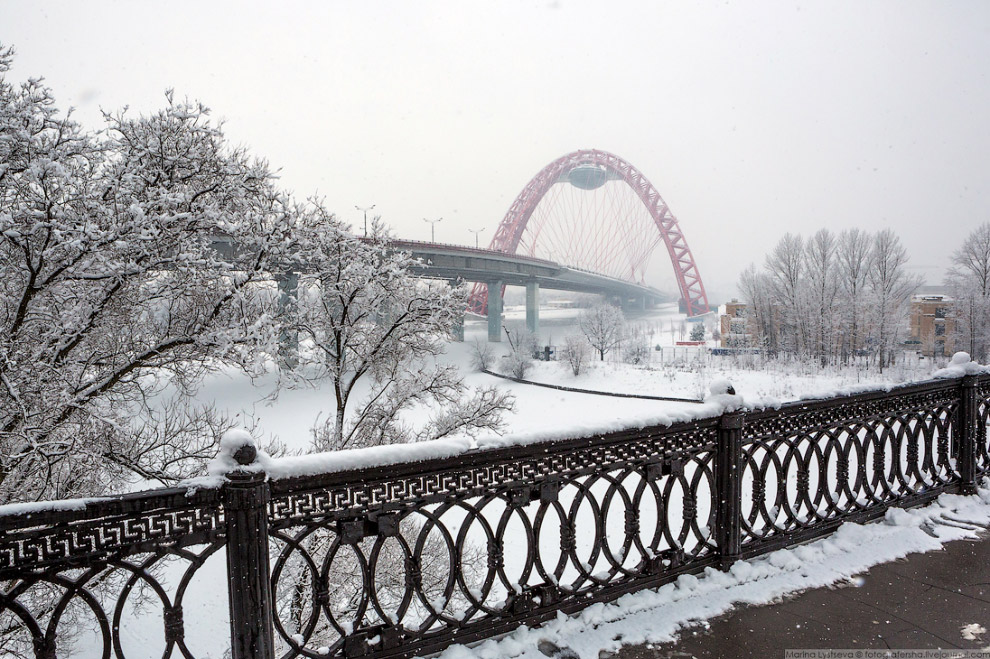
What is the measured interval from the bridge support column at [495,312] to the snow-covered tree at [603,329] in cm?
759

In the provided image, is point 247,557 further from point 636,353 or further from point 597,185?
point 597,185

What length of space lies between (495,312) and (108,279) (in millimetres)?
41018

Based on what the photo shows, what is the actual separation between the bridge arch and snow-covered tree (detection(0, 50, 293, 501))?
2431 inches

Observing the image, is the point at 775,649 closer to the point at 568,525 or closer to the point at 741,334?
the point at 568,525

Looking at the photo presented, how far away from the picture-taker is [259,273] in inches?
390

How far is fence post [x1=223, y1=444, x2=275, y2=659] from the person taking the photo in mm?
2125

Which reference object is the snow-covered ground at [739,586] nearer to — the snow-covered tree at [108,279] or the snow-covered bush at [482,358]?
the snow-covered tree at [108,279]

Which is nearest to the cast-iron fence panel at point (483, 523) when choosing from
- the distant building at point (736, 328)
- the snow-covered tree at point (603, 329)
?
the snow-covered tree at point (603, 329)

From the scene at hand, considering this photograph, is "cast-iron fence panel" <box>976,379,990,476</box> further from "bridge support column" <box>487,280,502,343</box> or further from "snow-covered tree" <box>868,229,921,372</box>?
"bridge support column" <box>487,280,502,343</box>

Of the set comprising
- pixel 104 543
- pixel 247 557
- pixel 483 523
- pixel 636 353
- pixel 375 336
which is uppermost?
pixel 375 336

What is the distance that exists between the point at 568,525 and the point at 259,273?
8.57 m

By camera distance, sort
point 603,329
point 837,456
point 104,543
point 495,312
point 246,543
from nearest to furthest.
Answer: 1. point 104,543
2. point 246,543
3. point 837,456
4. point 603,329
5. point 495,312

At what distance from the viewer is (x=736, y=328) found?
45.6m

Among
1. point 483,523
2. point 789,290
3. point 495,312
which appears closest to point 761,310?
point 789,290
